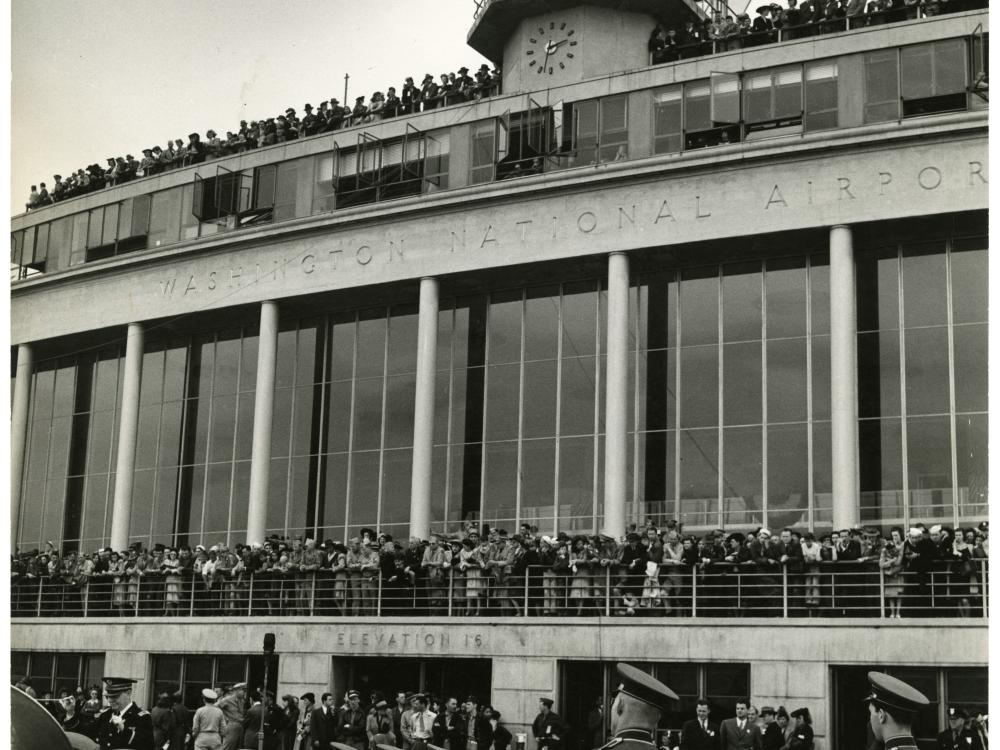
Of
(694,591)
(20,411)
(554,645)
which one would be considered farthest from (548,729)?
(20,411)

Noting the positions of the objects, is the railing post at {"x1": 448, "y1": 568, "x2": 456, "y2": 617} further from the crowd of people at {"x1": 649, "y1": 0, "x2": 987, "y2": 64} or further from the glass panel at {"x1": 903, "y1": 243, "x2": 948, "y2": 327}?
the crowd of people at {"x1": 649, "y1": 0, "x2": 987, "y2": 64}

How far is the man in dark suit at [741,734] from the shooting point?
21.1 meters

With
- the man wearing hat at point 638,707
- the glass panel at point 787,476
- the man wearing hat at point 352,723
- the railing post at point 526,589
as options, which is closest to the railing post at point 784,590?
the railing post at point 526,589

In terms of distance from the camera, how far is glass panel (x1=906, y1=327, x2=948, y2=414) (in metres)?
30.4

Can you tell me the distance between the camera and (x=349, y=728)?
2445 centimetres

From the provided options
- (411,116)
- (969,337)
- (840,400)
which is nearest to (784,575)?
(840,400)

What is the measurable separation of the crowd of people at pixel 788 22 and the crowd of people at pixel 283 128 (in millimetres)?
5169

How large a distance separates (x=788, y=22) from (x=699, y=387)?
8907 mm

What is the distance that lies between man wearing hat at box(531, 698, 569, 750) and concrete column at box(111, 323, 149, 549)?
18280mm

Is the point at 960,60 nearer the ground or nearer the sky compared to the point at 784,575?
nearer the sky

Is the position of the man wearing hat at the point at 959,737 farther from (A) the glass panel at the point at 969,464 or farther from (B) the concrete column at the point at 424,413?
(B) the concrete column at the point at 424,413

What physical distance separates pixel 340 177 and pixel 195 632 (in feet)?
41.6

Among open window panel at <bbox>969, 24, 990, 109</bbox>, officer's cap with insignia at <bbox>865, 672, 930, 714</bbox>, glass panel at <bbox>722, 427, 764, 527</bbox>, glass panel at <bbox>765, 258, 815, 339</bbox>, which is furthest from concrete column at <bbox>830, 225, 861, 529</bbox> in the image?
officer's cap with insignia at <bbox>865, 672, 930, 714</bbox>

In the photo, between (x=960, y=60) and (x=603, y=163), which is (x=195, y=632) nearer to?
Answer: (x=603, y=163)
